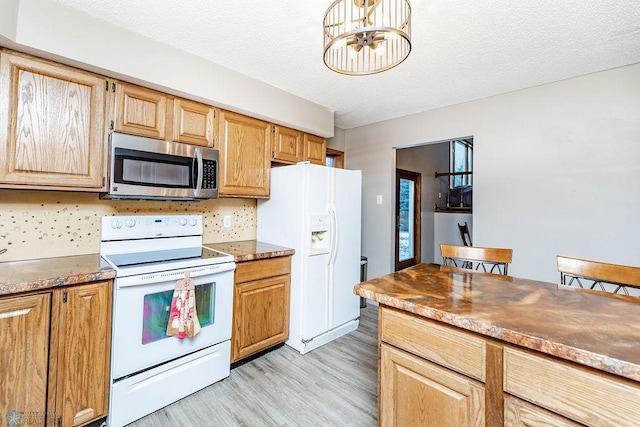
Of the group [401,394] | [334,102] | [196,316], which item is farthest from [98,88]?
[401,394]

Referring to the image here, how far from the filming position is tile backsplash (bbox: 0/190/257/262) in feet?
5.88

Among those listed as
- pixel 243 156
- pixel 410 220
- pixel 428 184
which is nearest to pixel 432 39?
pixel 243 156

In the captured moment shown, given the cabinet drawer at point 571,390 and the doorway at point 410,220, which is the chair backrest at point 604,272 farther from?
the doorway at point 410,220

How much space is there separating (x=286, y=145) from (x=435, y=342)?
237 centimetres

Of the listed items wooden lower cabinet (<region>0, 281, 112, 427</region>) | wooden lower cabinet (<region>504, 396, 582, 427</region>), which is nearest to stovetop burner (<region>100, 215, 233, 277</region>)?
wooden lower cabinet (<region>0, 281, 112, 427</region>)

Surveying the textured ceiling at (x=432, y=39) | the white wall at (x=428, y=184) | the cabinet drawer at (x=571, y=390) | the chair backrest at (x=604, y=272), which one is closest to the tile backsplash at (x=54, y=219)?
the textured ceiling at (x=432, y=39)

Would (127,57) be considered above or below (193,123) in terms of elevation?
above

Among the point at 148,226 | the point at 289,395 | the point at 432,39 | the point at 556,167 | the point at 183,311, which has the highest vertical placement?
the point at 432,39

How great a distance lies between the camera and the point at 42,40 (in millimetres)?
1597

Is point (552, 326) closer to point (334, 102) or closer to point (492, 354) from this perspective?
point (492, 354)

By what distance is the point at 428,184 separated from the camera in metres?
5.53

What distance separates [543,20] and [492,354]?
6.56 ft

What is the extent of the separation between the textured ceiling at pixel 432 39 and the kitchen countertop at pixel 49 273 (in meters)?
1.56

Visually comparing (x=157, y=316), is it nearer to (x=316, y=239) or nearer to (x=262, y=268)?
(x=262, y=268)
